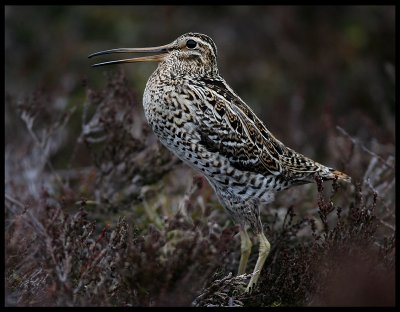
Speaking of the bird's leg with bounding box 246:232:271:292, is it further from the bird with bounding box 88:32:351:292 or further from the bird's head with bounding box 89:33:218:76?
the bird's head with bounding box 89:33:218:76

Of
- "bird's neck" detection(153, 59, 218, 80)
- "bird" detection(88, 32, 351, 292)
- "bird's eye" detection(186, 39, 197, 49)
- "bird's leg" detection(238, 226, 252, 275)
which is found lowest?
"bird's leg" detection(238, 226, 252, 275)

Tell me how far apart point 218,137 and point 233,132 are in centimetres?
13

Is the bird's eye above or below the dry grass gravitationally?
above

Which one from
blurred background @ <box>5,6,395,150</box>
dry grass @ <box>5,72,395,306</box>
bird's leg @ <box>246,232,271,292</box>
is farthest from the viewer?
blurred background @ <box>5,6,395,150</box>

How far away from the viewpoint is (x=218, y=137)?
497 centimetres

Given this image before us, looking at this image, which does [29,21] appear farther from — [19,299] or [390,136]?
[19,299]

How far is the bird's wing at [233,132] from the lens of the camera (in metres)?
4.95

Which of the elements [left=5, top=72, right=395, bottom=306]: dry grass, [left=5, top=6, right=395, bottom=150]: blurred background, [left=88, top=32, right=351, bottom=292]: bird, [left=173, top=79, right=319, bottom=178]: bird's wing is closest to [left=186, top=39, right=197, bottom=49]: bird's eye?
[left=88, top=32, right=351, bottom=292]: bird

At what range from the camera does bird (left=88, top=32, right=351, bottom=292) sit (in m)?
4.93

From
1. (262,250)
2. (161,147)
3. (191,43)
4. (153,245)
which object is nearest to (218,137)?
(191,43)

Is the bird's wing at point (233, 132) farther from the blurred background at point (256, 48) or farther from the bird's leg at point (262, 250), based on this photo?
the blurred background at point (256, 48)

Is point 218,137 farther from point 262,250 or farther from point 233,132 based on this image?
point 262,250

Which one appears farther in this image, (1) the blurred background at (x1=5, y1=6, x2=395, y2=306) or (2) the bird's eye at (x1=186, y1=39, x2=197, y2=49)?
(2) the bird's eye at (x1=186, y1=39, x2=197, y2=49)

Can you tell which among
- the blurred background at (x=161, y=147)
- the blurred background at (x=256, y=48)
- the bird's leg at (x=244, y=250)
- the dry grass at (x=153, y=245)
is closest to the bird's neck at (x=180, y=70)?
the dry grass at (x=153, y=245)
